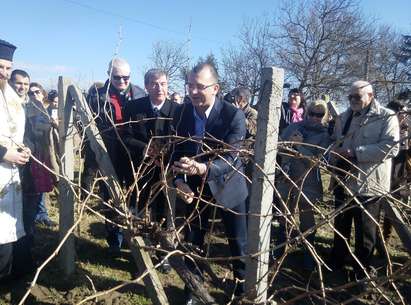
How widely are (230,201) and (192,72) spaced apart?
0.96 m

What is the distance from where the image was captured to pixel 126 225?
7.13 ft

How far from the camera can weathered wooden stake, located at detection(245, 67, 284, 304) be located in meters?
1.75

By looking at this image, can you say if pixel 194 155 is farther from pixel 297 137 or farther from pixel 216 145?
pixel 297 137

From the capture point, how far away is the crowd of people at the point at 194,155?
109 inches

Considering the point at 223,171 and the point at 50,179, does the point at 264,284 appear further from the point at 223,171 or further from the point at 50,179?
the point at 50,179

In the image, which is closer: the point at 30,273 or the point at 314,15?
the point at 30,273

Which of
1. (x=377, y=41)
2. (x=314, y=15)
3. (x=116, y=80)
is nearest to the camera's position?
(x=116, y=80)

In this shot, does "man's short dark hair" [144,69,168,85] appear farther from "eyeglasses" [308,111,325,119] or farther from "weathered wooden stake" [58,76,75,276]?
"eyeglasses" [308,111,325,119]

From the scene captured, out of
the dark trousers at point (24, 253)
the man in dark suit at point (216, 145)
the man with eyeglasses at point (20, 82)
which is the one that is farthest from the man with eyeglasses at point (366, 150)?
the man with eyeglasses at point (20, 82)

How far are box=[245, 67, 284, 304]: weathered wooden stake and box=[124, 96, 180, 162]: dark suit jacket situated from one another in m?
2.08

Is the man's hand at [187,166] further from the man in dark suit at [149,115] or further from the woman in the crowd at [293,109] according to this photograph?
the woman in the crowd at [293,109]

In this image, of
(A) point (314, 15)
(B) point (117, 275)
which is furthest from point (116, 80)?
(A) point (314, 15)

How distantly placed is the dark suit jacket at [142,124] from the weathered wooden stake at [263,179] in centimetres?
208

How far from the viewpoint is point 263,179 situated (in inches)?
70.9
